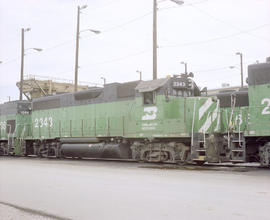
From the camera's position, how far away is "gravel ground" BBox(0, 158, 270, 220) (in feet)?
16.6

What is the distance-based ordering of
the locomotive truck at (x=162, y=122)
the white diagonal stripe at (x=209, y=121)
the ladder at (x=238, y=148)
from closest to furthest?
the ladder at (x=238, y=148) < the locomotive truck at (x=162, y=122) < the white diagonal stripe at (x=209, y=121)

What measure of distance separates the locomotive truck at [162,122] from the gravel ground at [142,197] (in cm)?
335

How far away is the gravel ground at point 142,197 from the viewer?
505 cm

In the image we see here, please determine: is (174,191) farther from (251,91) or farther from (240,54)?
(240,54)

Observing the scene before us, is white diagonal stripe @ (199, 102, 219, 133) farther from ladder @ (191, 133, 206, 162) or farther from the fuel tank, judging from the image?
the fuel tank

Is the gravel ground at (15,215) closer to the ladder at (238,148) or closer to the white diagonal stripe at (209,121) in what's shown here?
the ladder at (238,148)

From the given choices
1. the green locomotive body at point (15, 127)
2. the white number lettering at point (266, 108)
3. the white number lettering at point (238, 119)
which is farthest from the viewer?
the green locomotive body at point (15, 127)

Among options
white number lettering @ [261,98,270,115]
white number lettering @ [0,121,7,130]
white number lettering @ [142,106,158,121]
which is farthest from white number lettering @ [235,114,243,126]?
white number lettering @ [0,121,7,130]

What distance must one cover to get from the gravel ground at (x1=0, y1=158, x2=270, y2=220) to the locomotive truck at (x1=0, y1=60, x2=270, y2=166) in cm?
335

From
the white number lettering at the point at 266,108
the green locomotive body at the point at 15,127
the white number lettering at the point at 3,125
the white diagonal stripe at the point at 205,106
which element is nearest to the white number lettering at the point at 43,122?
the green locomotive body at the point at 15,127

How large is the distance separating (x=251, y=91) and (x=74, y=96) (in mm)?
9495

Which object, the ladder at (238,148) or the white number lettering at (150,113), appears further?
the white number lettering at (150,113)

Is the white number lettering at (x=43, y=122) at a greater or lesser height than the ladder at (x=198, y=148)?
greater

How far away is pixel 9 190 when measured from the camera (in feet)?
24.6
